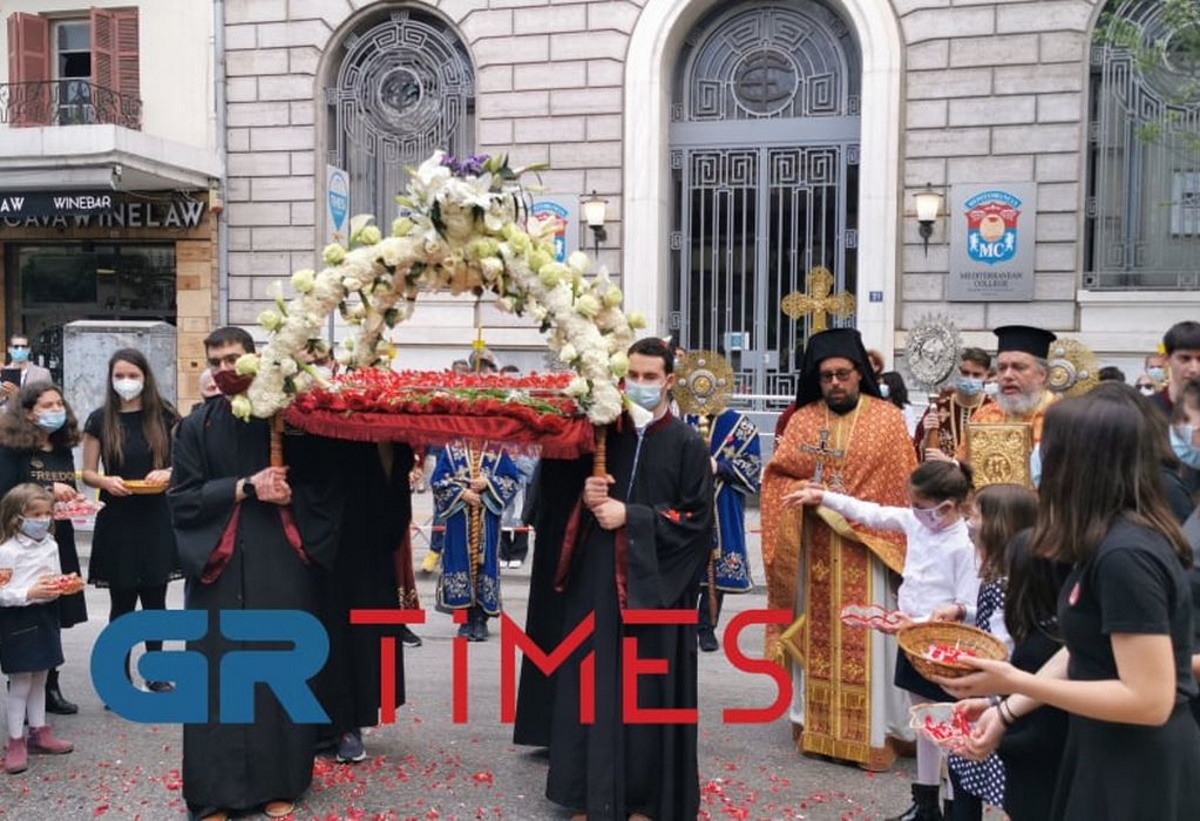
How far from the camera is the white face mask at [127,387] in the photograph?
20.1ft

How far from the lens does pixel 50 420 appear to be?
583cm

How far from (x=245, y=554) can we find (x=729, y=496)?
3.71 metres

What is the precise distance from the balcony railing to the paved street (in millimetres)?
12518

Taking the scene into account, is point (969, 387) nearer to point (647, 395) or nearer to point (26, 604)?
point (647, 395)

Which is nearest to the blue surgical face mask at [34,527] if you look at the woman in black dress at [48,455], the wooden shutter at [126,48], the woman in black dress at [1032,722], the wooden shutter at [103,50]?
the woman in black dress at [48,455]

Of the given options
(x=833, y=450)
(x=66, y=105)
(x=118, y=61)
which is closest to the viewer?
(x=833, y=450)

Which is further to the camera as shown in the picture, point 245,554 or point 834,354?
point 834,354

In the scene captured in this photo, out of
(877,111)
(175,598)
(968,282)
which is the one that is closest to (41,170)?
(175,598)

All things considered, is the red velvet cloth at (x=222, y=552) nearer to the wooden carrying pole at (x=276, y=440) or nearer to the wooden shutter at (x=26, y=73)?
the wooden carrying pole at (x=276, y=440)

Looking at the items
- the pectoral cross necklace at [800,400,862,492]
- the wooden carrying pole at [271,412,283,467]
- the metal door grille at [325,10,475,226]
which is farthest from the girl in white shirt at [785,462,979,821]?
the metal door grille at [325,10,475,226]

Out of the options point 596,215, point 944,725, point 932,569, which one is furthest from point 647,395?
point 596,215

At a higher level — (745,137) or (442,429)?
(745,137)

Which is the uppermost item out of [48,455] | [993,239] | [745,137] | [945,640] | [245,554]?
[745,137]

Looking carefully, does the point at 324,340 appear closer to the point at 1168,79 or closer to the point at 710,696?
the point at 710,696
